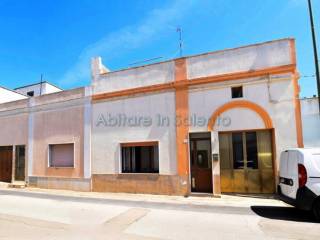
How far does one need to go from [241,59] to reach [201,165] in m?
4.87

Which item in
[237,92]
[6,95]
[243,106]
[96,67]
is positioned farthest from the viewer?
[6,95]

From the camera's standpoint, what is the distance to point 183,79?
11.1 metres

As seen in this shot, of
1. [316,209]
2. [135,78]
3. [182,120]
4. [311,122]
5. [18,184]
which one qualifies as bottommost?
[18,184]

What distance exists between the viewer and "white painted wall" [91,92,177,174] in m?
11.0

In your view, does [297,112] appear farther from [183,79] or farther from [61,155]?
[61,155]

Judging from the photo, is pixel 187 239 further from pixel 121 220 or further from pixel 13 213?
pixel 13 213

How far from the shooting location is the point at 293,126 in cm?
935

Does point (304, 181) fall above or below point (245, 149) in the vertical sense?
below

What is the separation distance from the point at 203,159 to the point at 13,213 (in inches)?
287

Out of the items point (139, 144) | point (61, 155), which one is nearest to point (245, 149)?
point (139, 144)

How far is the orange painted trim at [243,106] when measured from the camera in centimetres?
969

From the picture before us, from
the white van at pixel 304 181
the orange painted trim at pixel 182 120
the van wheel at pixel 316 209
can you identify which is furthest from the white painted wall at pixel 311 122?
the orange painted trim at pixel 182 120

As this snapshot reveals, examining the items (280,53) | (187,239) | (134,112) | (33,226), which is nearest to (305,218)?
(187,239)

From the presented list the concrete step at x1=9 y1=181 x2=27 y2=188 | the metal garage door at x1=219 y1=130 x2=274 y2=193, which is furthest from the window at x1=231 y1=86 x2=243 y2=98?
the concrete step at x1=9 y1=181 x2=27 y2=188
